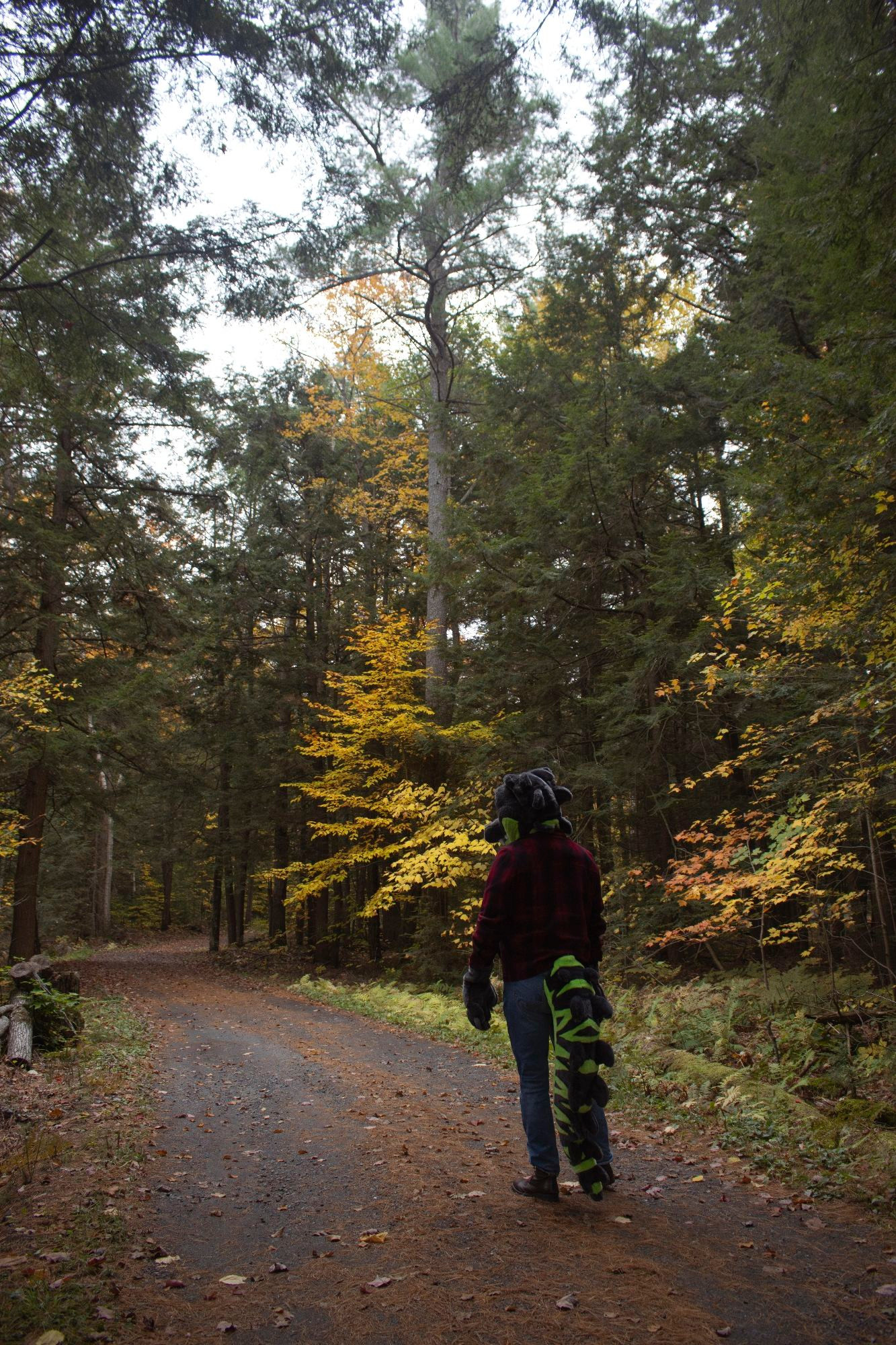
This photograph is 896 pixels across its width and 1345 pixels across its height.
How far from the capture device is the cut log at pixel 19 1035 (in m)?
7.43

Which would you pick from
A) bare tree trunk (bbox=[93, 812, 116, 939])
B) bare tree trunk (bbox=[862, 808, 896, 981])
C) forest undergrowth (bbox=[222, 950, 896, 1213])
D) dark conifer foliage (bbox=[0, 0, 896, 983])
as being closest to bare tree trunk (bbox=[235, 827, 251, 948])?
dark conifer foliage (bbox=[0, 0, 896, 983])

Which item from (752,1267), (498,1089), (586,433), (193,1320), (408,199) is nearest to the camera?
(193,1320)

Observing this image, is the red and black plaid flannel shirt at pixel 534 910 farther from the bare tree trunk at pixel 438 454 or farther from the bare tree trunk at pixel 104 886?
the bare tree trunk at pixel 104 886

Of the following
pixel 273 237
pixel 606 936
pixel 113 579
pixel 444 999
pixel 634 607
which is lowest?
pixel 444 999

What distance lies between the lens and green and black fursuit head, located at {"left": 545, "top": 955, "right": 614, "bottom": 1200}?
364 centimetres

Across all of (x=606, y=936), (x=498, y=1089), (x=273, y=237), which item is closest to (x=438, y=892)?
(x=606, y=936)

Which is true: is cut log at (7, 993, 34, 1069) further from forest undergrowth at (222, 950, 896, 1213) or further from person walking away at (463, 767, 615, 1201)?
person walking away at (463, 767, 615, 1201)

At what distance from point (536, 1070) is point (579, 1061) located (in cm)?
29

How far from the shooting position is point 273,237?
7.61m

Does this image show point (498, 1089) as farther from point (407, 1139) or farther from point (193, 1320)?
point (193, 1320)

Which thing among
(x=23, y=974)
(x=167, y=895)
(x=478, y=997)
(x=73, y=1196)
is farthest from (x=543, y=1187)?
(x=167, y=895)

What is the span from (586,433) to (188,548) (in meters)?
8.26

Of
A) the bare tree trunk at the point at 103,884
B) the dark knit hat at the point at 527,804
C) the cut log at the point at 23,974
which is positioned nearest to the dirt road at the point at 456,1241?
the dark knit hat at the point at 527,804

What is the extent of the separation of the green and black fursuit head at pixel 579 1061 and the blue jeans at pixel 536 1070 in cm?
6
